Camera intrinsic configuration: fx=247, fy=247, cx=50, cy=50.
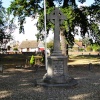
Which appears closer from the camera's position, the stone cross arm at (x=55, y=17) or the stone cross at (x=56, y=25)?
the stone cross at (x=56, y=25)

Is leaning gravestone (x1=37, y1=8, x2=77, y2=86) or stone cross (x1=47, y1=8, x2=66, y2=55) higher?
stone cross (x1=47, y1=8, x2=66, y2=55)

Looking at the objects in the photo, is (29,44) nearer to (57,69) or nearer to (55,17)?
(55,17)

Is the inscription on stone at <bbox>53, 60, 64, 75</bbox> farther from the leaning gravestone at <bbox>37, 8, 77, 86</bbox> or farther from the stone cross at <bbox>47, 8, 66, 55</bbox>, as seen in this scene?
the stone cross at <bbox>47, 8, 66, 55</bbox>

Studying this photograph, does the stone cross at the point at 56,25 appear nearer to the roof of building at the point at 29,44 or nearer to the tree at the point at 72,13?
the tree at the point at 72,13

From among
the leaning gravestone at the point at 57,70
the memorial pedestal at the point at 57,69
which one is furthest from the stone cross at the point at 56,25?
the memorial pedestal at the point at 57,69

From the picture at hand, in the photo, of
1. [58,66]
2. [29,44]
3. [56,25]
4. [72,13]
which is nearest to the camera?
[58,66]

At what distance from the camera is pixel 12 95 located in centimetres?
978

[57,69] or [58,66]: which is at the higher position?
A: [58,66]

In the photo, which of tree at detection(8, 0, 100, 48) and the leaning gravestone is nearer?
the leaning gravestone

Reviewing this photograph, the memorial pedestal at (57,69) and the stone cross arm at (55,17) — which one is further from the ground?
the stone cross arm at (55,17)

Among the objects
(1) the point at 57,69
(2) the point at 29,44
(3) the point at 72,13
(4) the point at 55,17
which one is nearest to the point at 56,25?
(4) the point at 55,17

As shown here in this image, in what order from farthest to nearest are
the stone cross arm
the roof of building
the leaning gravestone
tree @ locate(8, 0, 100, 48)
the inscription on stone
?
the roof of building → tree @ locate(8, 0, 100, 48) → the stone cross arm → the inscription on stone → the leaning gravestone

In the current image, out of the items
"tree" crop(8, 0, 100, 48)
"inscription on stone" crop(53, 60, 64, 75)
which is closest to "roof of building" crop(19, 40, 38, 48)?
"tree" crop(8, 0, 100, 48)

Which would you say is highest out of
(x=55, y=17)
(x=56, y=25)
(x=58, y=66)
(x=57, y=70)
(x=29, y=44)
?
(x=29, y=44)
